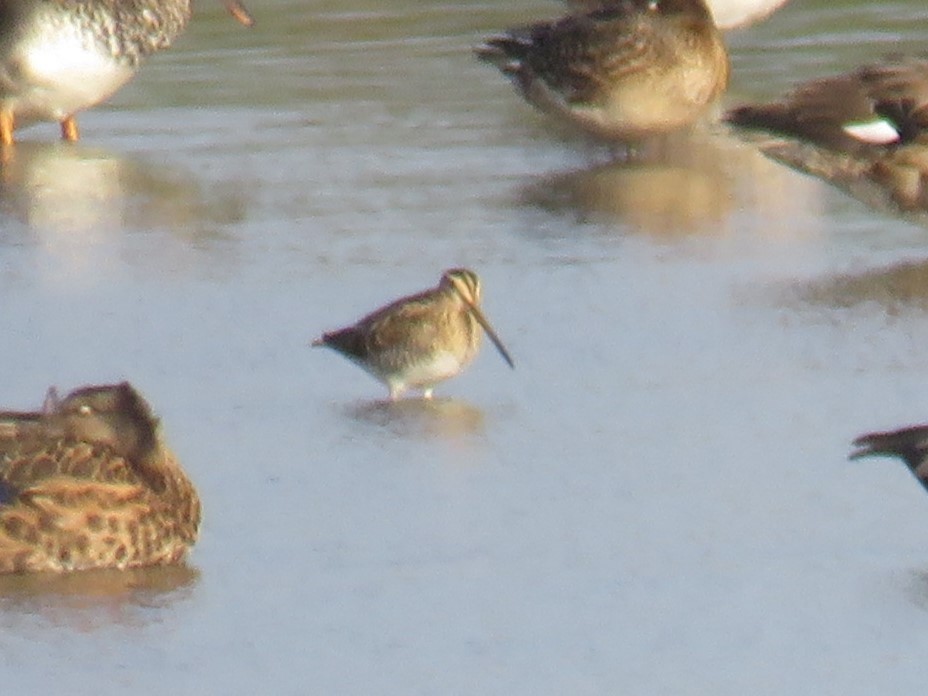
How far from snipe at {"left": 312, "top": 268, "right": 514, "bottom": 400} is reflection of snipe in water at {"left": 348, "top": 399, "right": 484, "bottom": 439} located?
77 mm

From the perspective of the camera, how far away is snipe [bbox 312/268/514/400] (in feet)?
27.4

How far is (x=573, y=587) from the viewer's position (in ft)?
21.0

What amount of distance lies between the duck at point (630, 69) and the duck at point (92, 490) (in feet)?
19.5

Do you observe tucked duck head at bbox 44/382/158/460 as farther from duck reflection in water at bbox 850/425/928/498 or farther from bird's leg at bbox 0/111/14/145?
bird's leg at bbox 0/111/14/145

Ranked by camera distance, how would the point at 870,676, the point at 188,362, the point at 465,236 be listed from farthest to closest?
1. the point at 465,236
2. the point at 188,362
3. the point at 870,676

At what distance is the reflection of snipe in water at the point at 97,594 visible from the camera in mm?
6375

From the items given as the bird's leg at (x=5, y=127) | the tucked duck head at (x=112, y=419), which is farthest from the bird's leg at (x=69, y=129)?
the tucked duck head at (x=112, y=419)

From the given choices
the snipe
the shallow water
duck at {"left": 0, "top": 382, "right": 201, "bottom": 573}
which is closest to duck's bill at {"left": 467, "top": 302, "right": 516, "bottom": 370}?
the snipe

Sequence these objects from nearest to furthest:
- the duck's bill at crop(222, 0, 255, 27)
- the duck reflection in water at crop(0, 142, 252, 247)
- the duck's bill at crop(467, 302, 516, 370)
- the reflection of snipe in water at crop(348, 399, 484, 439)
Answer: the reflection of snipe in water at crop(348, 399, 484, 439)
the duck's bill at crop(467, 302, 516, 370)
the duck reflection in water at crop(0, 142, 252, 247)
the duck's bill at crop(222, 0, 255, 27)

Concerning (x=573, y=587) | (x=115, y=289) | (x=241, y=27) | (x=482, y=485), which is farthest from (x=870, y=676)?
(x=241, y=27)

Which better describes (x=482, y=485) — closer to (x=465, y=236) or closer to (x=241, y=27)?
(x=465, y=236)

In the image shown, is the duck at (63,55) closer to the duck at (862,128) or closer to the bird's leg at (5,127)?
the bird's leg at (5,127)

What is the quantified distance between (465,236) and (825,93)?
1660mm

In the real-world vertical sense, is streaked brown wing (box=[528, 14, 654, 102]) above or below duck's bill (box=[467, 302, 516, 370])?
below
